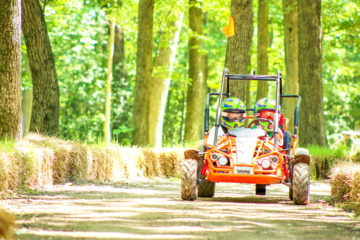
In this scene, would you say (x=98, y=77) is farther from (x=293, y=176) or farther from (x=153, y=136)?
(x=293, y=176)

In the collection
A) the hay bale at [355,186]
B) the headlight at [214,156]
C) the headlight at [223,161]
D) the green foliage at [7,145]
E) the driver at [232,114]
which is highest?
the driver at [232,114]

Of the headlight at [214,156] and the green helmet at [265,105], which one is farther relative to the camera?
the green helmet at [265,105]

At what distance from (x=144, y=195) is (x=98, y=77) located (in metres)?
35.0

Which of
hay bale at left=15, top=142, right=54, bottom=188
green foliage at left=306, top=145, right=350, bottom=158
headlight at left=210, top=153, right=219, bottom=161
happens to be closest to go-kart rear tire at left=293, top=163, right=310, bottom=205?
headlight at left=210, top=153, right=219, bottom=161

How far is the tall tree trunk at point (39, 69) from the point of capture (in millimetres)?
15219

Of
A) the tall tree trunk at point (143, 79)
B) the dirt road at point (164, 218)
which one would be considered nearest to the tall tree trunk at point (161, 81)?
the tall tree trunk at point (143, 79)

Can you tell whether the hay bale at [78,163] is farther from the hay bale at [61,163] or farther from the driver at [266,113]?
the driver at [266,113]

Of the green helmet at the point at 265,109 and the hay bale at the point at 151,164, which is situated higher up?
the green helmet at the point at 265,109

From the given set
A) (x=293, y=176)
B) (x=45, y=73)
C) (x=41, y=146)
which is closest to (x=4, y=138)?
(x=41, y=146)

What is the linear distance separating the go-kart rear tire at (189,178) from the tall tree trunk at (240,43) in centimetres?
644

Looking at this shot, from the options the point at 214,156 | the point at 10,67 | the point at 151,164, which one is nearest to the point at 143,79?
the point at 151,164

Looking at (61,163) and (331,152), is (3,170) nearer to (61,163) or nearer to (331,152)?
A: (61,163)

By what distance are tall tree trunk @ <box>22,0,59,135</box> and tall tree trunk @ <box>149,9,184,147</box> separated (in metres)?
9.10

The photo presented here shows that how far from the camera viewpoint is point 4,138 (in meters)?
11.8
